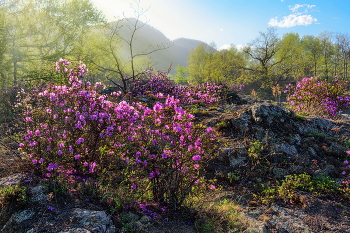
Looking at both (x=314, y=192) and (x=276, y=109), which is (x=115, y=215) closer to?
(x=314, y=192)

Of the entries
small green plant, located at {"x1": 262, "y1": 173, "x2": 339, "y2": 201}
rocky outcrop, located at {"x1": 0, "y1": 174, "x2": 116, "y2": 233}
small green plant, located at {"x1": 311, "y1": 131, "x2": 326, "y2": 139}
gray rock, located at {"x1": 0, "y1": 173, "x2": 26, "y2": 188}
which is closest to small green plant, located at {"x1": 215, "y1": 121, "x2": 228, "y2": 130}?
small green plant, located at {"x1": 262, "y1": 173, "x2": 339, "y2": 201}

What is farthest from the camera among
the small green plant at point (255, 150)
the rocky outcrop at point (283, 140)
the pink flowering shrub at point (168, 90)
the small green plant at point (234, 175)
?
the pink flowering shrub at point (168, 90)

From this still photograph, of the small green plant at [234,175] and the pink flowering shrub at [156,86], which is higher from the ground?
the pink flowering shrub at [156,86]

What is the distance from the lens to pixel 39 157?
3127 millimetres

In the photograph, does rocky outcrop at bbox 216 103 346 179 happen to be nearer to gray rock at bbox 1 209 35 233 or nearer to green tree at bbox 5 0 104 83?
gray rock at bbox 1 209 35 233

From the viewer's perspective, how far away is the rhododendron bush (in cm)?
294

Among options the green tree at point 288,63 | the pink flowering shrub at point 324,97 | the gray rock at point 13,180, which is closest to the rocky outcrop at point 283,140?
the pink flowering shrub at point 324,97

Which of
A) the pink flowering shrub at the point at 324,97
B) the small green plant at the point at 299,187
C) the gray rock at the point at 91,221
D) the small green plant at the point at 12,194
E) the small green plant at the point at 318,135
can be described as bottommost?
the small green plant at the point at 299,187

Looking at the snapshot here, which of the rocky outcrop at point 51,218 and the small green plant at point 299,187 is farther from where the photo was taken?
the small green plant at point 299,187

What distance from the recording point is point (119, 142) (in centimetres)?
358

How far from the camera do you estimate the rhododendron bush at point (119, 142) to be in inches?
116

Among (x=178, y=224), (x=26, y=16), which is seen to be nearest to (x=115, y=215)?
(x=178, y=224)

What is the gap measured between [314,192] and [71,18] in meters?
23.5

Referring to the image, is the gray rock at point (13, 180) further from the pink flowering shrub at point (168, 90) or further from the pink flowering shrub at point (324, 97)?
the pink flowering shrub at point (324, 97)
